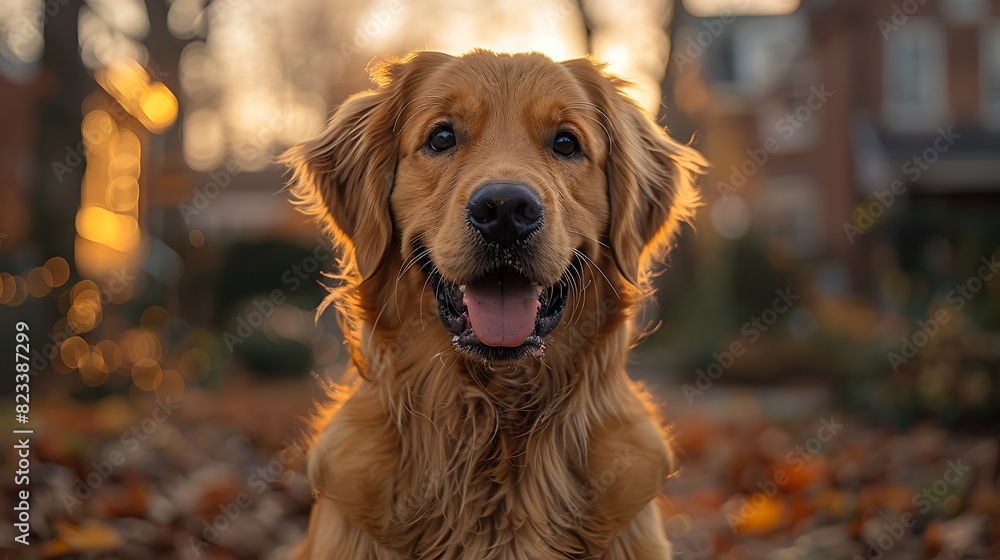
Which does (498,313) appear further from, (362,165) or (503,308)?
(362,165)

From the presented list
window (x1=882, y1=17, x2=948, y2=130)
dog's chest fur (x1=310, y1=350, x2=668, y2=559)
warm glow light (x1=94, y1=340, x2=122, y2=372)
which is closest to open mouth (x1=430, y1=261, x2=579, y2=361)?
dog's chest fur (x1=310, y1=350, x2=668, y2=559)

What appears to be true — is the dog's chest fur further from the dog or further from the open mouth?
the open mouth

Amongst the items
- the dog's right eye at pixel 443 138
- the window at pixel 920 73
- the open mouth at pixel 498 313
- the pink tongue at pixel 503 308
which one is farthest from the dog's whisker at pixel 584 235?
the window at pixel 920 73

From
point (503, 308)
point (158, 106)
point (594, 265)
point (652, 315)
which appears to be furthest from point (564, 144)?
point (158, 106)

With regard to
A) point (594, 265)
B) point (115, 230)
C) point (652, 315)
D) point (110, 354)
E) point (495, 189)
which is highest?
point (495, 189)

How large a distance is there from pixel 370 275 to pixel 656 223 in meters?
1.27

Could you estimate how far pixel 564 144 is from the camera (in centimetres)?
326

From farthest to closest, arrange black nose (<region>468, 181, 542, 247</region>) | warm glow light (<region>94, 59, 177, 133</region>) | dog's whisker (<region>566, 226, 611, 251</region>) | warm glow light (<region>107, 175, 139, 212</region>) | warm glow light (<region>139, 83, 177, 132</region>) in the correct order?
warm glow light (<region>107, 175, 139, 212</region>) → warm glow light (<region>139, 83, 177, 132</region>) → warm glow light (<region>94, 59, 177, 133</region>) → dog's whisker (<region>566, 226, 611, 251</region>) → black nose (<region>468, 181, 542, 247</region>)

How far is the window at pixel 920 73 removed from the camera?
2745cm

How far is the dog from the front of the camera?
9.63ft

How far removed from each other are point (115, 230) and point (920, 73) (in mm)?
25336

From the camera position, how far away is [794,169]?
90.9 feet

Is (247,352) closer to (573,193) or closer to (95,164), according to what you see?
(95,164)

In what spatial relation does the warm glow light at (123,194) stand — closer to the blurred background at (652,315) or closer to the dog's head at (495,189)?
the blurred background at (652,315)
